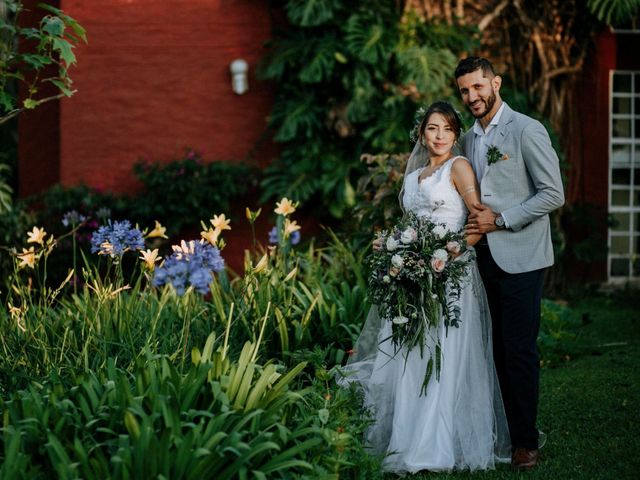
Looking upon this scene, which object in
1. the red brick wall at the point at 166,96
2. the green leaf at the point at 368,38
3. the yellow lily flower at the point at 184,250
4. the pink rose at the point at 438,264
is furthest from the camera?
the red brick wall at the point at 166,96

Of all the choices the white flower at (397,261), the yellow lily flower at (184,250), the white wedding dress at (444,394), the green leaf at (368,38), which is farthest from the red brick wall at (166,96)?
the yellow lily flower at (184,250)

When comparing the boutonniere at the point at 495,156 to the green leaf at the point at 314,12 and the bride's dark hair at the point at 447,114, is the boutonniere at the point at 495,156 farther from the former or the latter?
the green leaf at the point at 314,12

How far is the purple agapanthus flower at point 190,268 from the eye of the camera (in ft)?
12.2

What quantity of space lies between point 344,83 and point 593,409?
514 centimetres

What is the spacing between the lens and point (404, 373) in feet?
15.5

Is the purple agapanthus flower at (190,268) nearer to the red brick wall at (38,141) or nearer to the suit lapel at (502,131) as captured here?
→ the suit lapel at (502,131)

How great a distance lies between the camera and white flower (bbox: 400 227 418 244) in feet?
15.0

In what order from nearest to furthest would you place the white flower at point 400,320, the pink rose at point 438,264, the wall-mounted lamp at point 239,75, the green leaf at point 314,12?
the pink rose at point 438,264
the white flower at point 400,320
the green leaf at point 314,12
the wall-mounted lamp at point 239,75

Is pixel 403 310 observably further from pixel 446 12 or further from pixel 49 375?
pixel 446 12

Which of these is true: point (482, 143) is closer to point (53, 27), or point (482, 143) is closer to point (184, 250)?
point (184, 250)

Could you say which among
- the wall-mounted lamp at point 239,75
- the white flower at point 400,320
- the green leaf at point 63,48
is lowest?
the white flower at point 400,320

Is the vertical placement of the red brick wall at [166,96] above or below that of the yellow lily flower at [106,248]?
above

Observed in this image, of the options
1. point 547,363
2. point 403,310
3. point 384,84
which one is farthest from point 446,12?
point 403,310

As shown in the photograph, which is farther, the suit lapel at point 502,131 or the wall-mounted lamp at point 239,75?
the wall-mounted lamp at point 239,75
